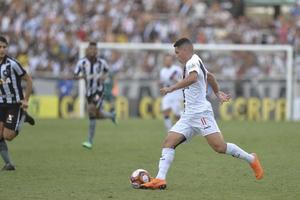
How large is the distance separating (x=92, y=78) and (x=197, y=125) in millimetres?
7377

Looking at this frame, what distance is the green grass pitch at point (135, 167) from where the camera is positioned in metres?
11.1

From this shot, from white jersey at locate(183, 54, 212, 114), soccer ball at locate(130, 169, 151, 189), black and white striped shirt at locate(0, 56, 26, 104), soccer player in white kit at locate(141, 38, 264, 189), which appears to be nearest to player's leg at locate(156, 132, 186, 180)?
soccer player in white kit at locate(141, 38, 264, 189)

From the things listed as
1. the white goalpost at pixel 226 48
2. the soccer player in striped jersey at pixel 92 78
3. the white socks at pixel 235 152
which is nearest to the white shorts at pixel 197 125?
the white socks at pixel 235 152

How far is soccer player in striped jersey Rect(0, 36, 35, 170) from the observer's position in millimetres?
13578

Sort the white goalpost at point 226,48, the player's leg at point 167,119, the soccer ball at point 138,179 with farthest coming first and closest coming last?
the white goalpost at point 226,48 < the player's leg at point 167,119 < the soccer ball at point 138,179

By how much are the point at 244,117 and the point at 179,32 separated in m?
4.91

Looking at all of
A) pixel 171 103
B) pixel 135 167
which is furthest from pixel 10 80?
pixel 171 103

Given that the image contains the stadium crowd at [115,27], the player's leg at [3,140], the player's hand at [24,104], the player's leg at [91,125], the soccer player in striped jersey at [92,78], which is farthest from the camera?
the stadium crowd at [115,27]

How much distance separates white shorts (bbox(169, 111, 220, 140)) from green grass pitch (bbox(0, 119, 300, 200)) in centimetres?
82

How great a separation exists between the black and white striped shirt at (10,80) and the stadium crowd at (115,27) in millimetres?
17986

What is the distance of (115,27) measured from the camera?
3378cm

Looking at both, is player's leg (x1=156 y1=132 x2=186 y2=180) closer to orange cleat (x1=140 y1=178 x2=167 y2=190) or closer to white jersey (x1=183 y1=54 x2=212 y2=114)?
orange cleat (x1=140 y1=178 x2=167 y2=190)

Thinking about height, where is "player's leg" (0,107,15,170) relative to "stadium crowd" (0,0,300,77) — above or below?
below

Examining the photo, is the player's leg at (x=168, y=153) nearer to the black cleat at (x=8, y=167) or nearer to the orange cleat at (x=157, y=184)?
the orange cleat at (x=157, y=184)
